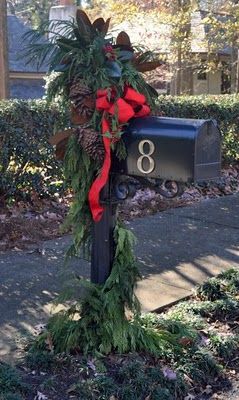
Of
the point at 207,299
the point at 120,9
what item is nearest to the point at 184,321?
the point at 207,299

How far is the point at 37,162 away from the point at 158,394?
4.49m

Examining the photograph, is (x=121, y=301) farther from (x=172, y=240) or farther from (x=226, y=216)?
(x=226, y=216)

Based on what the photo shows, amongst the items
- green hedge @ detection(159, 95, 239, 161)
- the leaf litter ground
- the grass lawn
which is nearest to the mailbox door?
the grass lawn

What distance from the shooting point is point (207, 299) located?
4.49 m

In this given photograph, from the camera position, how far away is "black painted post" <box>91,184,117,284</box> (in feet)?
10.9

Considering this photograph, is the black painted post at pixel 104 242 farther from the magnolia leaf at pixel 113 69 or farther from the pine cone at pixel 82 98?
the magnolia leaf at pixel 113 69

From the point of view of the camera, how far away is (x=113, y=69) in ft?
10.2

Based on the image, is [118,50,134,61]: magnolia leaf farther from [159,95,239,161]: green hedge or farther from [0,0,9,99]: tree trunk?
[0,0,9,99]: tree trunk

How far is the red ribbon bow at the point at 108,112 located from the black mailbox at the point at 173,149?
69mm

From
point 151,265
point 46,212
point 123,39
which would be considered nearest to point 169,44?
point 46,212

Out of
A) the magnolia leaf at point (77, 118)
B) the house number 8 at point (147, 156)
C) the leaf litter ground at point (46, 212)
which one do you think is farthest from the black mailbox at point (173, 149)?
the leaf litter ground at point (46, 212)

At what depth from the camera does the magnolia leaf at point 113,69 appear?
3.08m

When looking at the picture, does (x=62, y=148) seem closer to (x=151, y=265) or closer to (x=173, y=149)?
(x=173, y=149)

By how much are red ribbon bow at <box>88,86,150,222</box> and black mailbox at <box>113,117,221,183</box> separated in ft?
0.23
